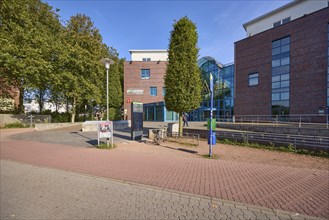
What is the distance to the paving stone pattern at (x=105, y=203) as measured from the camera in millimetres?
3438

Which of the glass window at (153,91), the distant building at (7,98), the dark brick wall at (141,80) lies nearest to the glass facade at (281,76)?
the dark brick wall at (141,80)

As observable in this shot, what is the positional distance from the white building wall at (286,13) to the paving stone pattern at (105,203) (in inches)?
1239

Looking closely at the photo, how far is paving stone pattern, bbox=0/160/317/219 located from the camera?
3.44 metres

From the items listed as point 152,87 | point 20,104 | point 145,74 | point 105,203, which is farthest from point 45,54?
point 105,203

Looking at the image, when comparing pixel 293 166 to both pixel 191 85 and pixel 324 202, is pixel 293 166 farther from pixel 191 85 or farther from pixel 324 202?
pixel 191 85

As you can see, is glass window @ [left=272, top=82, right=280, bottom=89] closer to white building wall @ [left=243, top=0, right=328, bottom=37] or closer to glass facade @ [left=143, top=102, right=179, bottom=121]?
white building wall @ [left=243, top=0, right=328, bottom=37]

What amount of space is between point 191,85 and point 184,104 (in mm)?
1440

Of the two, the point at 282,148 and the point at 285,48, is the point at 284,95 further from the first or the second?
the point at 282,148

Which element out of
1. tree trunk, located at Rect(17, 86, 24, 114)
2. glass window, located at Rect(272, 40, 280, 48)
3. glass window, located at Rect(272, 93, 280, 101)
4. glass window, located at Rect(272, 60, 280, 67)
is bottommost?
tree trunk, located at Rect(17, 86, 24, 114)

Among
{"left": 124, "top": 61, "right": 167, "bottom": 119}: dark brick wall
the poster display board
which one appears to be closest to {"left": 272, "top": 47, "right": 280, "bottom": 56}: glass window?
{"left": 124, "top": 61, "right": 167, "bottom": 119}: dark brick wall

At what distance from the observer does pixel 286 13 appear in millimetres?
27062

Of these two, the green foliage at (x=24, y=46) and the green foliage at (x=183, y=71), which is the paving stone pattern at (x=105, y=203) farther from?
the green foliage at (x=24, y=46)

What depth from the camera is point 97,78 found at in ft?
94.3

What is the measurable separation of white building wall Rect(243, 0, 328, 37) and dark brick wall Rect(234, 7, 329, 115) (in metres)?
5.31
